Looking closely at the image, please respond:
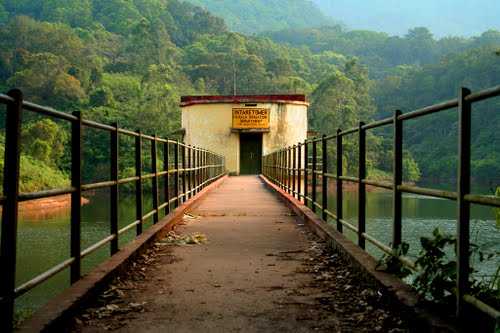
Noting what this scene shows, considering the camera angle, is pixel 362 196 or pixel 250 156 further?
pixel 250 156

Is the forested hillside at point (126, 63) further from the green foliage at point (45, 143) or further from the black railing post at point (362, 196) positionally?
the black railing post at point (362, 196)

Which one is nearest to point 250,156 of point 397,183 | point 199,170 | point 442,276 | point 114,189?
point 199,170

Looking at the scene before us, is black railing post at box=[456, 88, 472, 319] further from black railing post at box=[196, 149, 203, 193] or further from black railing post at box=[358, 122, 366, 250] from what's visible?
black railing post at box=[196, 149, 203, 193]

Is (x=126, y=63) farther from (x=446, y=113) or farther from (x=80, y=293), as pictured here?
(x=80, y=293)

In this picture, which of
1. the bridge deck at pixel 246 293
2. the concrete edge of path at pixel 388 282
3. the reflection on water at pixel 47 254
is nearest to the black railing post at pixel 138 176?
the bridge deck at pixel 246 293

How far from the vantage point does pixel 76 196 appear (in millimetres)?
4258

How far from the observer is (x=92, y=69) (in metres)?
70.4

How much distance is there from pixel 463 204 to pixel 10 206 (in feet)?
6.65

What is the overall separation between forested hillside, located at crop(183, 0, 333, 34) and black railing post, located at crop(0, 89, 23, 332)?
16379 cm

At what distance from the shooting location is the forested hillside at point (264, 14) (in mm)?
171125

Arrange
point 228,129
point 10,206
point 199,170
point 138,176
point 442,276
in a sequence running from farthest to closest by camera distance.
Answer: point 228,129 → point 199,170 → point 138,176 → point 442,276 → point 10,206

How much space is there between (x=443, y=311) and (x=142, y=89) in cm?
6437

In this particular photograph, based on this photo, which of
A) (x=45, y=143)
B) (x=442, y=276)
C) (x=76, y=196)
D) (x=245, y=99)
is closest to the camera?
(x=442, y=276)

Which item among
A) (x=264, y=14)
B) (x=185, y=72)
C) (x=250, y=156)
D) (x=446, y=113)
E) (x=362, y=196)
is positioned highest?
(x=264, y=14)
